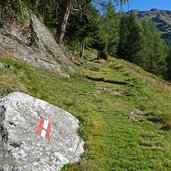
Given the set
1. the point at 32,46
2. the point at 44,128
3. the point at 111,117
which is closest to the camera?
the point at 44,128

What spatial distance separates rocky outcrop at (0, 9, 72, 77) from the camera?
20.9 m

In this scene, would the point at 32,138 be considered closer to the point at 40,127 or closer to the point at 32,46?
the point at 40,127

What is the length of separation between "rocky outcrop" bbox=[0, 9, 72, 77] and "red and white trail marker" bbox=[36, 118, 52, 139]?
9.31m

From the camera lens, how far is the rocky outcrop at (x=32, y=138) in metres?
8.84

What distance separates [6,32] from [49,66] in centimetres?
341

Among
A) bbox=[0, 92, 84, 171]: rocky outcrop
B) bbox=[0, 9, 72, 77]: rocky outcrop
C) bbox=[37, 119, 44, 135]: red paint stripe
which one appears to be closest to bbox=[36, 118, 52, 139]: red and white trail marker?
bbox=[37, 119, 44, 135]: red paint stripe

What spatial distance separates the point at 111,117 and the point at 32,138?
574 centimetres

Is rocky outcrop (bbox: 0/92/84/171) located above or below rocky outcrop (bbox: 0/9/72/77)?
below

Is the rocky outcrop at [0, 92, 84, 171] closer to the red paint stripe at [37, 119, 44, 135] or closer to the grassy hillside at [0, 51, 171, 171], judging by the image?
the red paint stripe at [37, 119, 44, 135]

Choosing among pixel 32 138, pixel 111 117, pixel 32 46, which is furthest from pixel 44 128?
pixel 32 46

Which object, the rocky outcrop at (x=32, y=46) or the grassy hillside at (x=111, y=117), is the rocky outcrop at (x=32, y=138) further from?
the rocky outcrop at (x=32, y=46)

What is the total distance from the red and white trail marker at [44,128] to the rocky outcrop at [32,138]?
13 centimetres

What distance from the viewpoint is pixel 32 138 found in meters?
9.80

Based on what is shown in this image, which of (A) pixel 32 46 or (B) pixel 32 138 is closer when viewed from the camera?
(B) pixel 32 138
